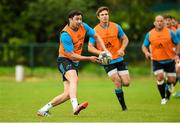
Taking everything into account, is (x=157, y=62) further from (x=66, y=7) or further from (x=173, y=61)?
(x=66, y=7)

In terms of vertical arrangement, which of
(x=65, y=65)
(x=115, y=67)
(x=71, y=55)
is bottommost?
(x=115, y=67)

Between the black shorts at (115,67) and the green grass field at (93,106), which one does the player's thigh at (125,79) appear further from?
the green grass field at (93,106)

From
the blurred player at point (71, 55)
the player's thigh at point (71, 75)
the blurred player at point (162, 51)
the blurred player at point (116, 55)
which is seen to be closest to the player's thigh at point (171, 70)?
the blurred player at point (162, 51)

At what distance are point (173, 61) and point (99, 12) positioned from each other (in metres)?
3.61

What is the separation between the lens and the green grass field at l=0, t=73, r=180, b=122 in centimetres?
1325

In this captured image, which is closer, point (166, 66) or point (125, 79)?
point (125, 79)

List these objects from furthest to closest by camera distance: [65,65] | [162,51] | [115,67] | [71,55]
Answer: [162,51], [115,67], [65,65], [71,55]

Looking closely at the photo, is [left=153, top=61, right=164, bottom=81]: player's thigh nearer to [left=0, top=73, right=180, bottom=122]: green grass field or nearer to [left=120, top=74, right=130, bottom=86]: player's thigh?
[left=0, top=73, right=180, bottom=122]: green grass field

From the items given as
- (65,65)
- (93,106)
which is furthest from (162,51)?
(65,65)

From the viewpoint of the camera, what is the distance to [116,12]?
37.5 m

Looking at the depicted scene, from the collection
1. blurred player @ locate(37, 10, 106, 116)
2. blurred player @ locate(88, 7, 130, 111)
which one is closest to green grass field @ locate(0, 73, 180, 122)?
blurred player @ locate(37, 10, 106, 116)

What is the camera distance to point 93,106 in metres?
17.0

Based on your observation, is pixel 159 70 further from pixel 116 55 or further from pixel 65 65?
pixel 65 65

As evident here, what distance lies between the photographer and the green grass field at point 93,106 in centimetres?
1325
